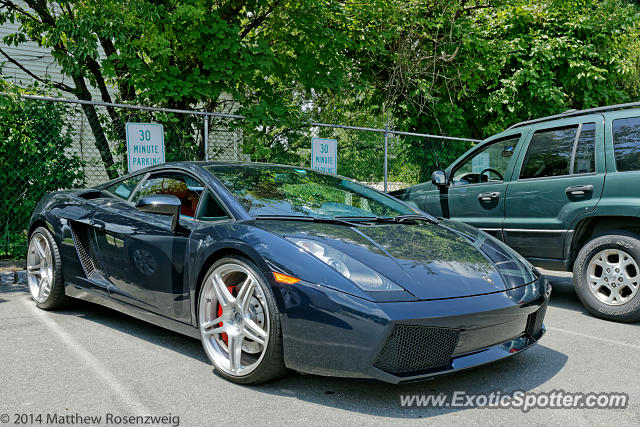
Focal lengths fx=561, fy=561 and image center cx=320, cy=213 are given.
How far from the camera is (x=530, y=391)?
2998mm

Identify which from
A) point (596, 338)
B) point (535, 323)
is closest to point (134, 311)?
point (535, 323)

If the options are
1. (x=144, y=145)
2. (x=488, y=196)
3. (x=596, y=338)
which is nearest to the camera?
(x=596, y=338)

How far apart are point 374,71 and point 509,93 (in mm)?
3067

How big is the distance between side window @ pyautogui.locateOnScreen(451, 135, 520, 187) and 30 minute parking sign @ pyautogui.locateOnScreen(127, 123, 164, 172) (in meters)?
3.72

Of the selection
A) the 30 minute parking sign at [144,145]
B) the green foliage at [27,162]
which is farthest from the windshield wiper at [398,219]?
the green foliage at [27,162]

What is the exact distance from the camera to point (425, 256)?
3176mm

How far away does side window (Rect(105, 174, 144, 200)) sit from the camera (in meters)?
4.39

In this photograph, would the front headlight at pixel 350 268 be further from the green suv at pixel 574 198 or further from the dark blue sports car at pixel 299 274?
the green suv at pixel 574 198

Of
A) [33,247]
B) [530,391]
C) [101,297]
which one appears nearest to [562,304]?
[530,391]

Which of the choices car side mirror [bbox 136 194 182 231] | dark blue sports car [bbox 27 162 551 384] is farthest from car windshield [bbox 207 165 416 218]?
car side mirror [bbox 136 194 182 231]

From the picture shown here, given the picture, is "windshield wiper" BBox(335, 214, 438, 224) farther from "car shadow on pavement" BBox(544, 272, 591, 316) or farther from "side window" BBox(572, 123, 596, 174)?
"car shadow on pavement" BBox(544, 272, 591, 316)

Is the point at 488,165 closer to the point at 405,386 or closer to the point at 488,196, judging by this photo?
the point at 488,196

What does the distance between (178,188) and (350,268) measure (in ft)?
5.59

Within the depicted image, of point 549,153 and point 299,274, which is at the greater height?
point 549,153
